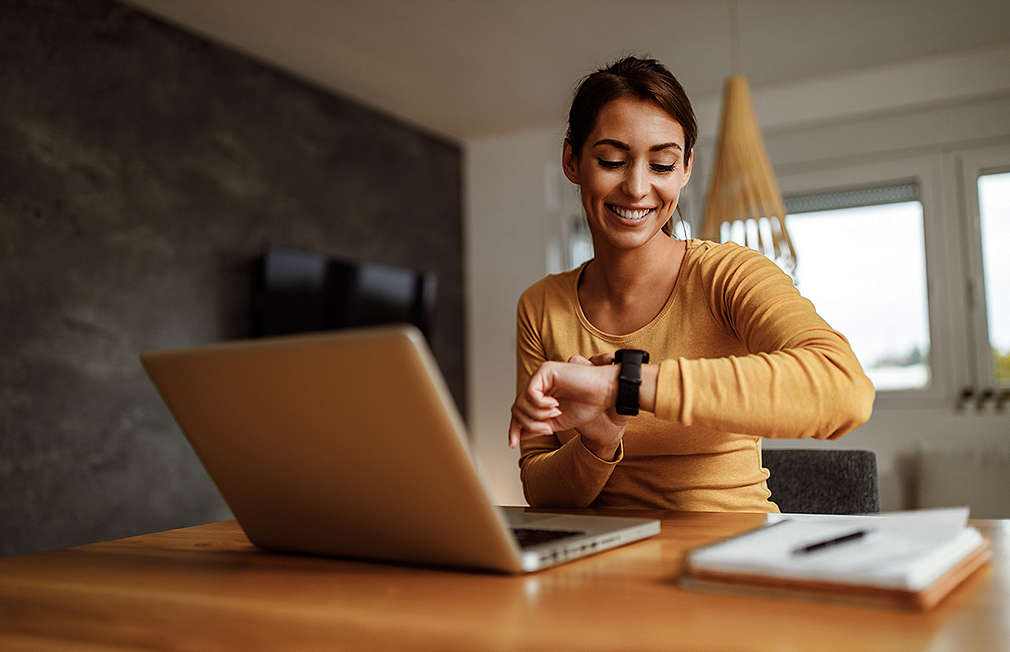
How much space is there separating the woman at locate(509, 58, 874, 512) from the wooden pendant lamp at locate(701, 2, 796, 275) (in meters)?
1.38

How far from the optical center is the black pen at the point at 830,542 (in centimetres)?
65

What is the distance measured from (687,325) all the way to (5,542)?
2.53m

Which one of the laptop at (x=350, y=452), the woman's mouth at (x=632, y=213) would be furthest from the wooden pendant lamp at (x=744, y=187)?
the laptop at (x=350, y=452)

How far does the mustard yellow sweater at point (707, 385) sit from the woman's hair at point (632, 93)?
0.21 m

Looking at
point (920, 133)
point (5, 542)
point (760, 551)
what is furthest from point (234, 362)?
point (920, 133)

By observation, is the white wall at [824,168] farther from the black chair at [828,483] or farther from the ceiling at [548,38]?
the black chair at [828,483]

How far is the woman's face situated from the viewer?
4.30ft

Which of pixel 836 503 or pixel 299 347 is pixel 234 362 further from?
pixel 836 503

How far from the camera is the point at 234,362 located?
0.74 meters

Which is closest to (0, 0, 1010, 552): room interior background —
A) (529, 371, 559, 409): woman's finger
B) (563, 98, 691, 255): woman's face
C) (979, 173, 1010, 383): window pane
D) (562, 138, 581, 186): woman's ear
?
(979, 173, 1010, 383): window pane

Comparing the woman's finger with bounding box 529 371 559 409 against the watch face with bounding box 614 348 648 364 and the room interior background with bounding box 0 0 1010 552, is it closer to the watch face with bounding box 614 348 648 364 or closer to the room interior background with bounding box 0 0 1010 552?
the watch face with bounding box 614 348 648 364

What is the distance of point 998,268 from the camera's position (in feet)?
13.8

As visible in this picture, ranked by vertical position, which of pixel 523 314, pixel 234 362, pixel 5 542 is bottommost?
pixel 5 542

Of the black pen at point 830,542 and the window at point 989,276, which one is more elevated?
the window at point 989,276
